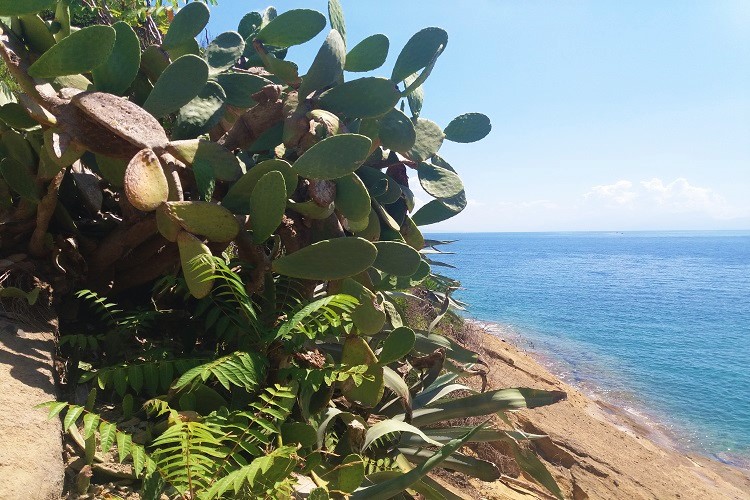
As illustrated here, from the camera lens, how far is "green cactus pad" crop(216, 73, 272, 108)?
2256 mm

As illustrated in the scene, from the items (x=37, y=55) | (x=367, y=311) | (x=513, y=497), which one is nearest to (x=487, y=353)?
(x=513, y=497)

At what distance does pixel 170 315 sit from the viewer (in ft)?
7.09

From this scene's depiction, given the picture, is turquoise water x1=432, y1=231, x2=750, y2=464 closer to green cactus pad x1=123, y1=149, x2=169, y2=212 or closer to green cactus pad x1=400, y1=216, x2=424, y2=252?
green cactus pad x1=400, y1=216, x2=424, y2=252

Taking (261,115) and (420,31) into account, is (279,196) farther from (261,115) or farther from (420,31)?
(420,31)

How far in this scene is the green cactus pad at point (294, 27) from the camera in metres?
2.32

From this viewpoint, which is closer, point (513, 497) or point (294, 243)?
point (294, 243)

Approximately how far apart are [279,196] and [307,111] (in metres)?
0.52

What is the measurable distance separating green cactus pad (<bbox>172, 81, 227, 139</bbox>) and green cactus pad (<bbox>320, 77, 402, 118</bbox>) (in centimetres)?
42

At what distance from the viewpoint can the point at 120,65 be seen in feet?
6.34

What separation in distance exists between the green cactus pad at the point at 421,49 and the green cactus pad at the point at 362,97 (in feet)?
0.61

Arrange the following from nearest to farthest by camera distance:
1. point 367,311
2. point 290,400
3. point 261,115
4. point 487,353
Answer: point 290,400 → point 367,311 → point 261,115 → point 487,353

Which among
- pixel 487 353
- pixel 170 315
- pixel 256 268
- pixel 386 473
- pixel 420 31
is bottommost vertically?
pixel 487 353

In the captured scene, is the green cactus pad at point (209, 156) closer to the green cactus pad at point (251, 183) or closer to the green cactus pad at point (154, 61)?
the green cactus pad at point (251, 183)

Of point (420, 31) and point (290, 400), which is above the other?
point (420, 31)
